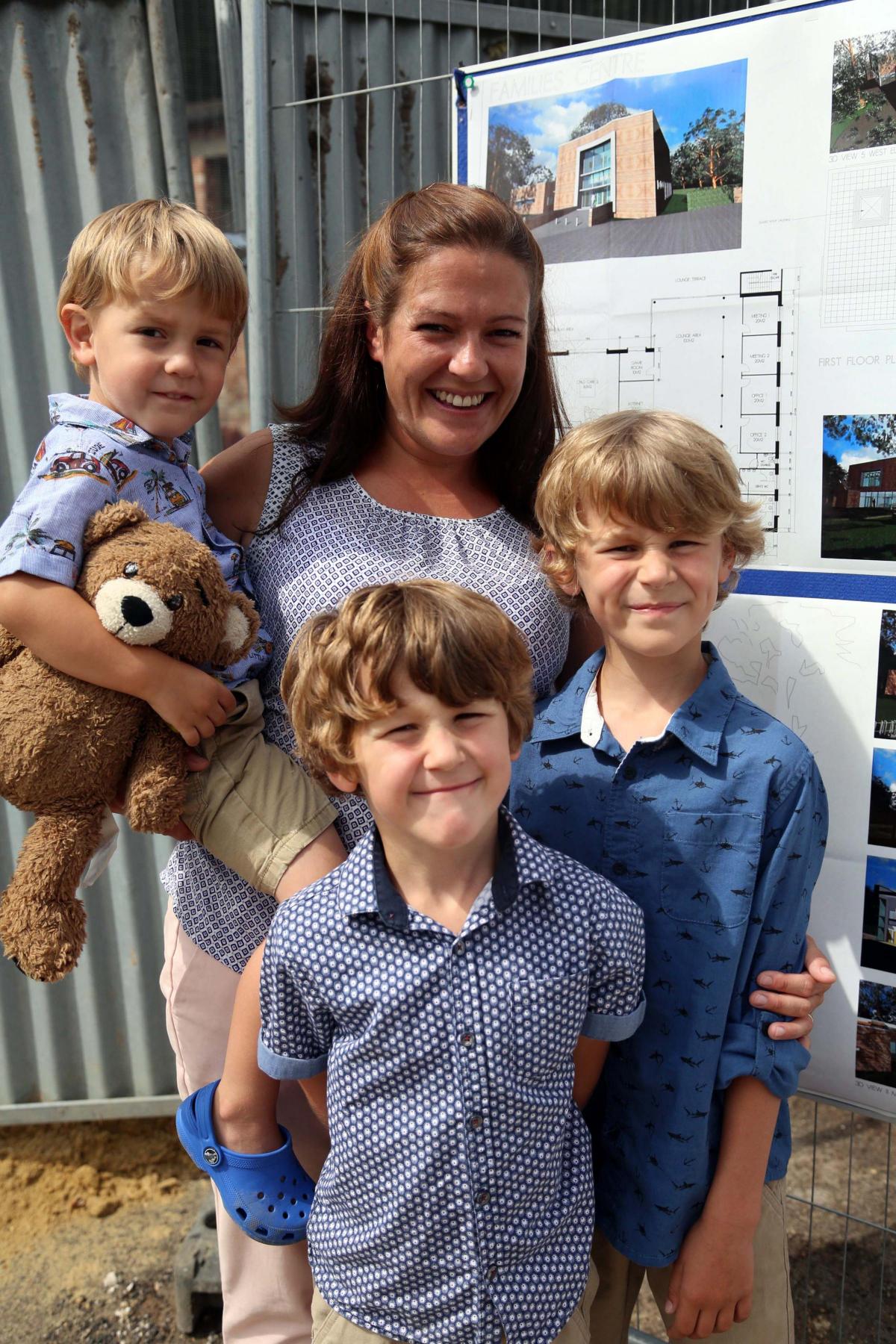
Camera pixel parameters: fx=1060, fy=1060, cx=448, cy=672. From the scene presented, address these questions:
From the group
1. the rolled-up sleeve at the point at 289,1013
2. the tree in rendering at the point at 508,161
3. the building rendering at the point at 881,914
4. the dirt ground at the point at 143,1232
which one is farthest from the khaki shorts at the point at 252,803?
the dirt ground at the point at 143,1232

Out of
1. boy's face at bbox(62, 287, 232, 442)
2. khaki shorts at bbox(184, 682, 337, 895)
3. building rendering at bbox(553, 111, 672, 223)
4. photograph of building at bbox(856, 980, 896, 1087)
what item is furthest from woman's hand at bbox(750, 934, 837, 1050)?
building rendering at bbox(553, 111, 672, 223)

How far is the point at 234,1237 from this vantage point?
2.00 metres

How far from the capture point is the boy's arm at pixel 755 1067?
1.57m

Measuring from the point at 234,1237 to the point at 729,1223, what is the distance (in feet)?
3.09

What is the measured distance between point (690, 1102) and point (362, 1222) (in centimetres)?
52

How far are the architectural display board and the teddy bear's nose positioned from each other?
1.10 meters

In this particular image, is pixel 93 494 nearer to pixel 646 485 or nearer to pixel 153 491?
pixel 153 491

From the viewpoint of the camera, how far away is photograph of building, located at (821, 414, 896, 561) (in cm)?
189

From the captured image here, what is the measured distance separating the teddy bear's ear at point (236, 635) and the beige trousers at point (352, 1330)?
100cm

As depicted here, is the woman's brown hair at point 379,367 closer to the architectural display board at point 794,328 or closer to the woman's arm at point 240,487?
the woman's arm at point 240,487

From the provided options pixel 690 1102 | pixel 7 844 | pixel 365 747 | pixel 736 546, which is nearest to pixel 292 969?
pixel 365 747

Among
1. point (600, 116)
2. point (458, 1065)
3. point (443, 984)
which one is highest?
point (600, 116)

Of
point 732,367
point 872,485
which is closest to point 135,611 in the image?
point 732,367

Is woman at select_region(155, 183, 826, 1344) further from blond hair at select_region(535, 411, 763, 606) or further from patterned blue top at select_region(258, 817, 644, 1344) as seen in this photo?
patterned blue top at select_region(258, 817, 644, 1344)
